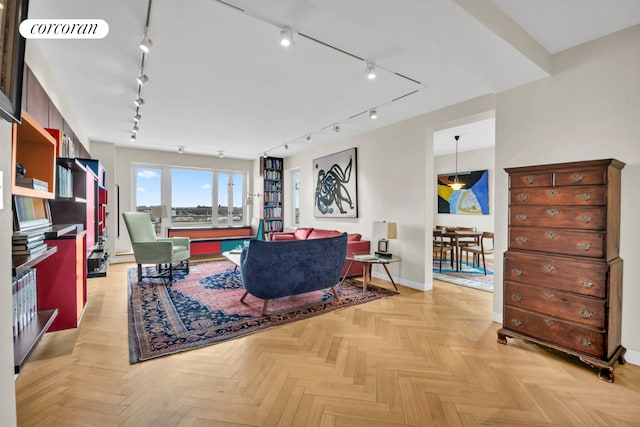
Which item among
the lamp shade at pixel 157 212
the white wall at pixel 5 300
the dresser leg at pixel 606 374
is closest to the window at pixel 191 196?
the lamp shade at pixel 157 212

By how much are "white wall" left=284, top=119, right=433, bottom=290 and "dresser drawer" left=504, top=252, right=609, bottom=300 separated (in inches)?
67.0

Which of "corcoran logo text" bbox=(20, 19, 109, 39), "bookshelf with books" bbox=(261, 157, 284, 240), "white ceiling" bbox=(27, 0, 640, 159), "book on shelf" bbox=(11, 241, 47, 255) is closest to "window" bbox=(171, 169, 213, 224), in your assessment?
"bookshelf with books" bbox=(261, 157, 284, 240)

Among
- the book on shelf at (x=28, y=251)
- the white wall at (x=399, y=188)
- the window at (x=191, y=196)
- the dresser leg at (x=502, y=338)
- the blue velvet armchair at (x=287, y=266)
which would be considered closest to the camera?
the book on shelf at (x=28, y=251)

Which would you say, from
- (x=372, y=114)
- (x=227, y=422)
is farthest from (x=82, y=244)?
(x=372, y=114)

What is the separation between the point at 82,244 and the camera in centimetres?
271

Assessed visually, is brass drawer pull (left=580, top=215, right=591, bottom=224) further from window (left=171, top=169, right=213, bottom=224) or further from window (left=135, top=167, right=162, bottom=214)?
window (left=135, top=167, right=162, bottom=214)

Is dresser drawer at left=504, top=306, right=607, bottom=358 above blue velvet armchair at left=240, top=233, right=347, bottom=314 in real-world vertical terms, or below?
below

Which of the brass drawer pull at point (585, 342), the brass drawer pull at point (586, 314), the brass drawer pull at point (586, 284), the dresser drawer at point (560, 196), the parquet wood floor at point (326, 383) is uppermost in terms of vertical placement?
the dresser drawer at point (560, 196)

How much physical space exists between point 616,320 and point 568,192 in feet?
3.42

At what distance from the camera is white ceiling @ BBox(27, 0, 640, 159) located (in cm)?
199

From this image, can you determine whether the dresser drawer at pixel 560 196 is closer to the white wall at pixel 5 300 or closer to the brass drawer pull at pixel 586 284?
the brass drawer pull at pixel 586 284

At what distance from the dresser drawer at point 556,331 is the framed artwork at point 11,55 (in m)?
3.39

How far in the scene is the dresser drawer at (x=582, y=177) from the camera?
208 cm

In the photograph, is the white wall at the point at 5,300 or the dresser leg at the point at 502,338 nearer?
the white wall at the point at 5,300
